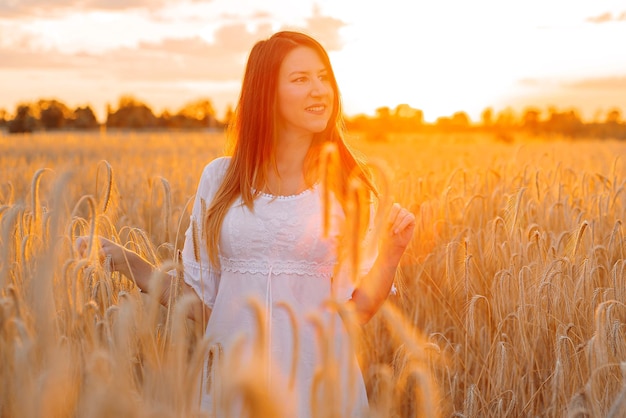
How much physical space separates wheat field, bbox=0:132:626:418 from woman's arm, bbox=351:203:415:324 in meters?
0.07

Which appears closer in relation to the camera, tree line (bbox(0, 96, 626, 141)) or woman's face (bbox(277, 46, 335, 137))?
woman's face (bbox(277, 46, 335, 137))

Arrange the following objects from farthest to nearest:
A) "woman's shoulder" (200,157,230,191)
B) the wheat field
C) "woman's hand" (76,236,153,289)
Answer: "woman's shoulder" (200,157,230,191) → "woman's hand" (76,236,153,289) → the wheat field

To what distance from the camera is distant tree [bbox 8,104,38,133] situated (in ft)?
122

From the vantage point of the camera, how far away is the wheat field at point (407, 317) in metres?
0.96

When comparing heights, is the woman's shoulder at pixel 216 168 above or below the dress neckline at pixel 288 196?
above

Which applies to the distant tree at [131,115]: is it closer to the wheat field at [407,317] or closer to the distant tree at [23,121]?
the distant tree at [23,121]

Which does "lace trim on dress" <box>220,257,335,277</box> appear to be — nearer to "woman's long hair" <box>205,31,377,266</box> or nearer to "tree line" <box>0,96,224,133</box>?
"woman's long hair" <box>205,31,377,266</box>

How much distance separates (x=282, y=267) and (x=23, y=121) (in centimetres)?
4421

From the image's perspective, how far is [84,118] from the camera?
43.6 metres

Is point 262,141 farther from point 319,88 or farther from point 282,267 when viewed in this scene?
point 282,267

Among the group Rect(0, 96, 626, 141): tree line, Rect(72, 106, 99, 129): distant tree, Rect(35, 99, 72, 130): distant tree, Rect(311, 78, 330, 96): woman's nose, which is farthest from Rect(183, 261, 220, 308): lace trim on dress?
Rect(35, 99, 72, 130): distant tree

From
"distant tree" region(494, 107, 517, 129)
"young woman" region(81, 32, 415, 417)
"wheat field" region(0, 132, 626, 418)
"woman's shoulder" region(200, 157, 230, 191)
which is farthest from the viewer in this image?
"distant tree" region(494, 107, 517, 129)

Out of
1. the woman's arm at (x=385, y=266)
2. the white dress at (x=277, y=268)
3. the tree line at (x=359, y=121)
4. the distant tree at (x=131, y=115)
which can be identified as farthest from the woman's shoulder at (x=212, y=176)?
the distant tree at (x=131, y=115)

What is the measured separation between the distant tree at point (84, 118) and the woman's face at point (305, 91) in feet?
144
